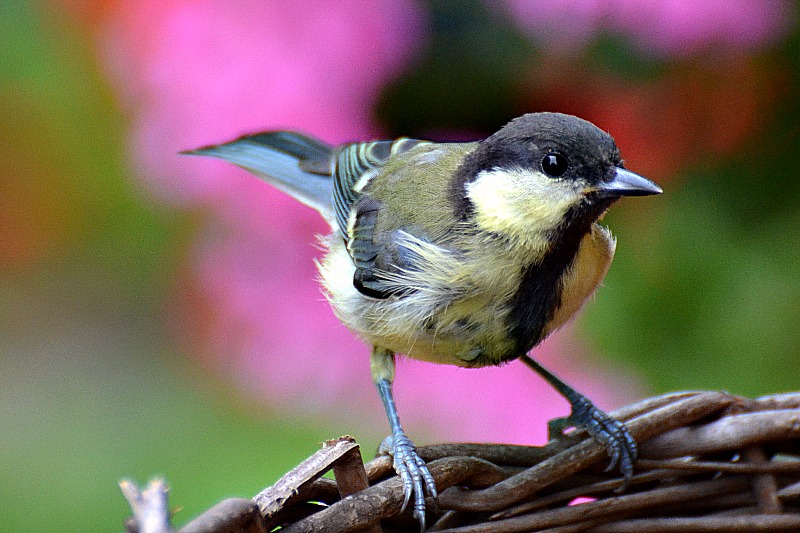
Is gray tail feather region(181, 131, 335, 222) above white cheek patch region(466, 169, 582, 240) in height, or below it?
above

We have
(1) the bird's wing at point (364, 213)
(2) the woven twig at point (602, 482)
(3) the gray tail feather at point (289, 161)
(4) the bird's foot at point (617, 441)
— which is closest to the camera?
(2) the woven twig at point (602, 482)

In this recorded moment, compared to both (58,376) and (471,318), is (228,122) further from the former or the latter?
(58,376)

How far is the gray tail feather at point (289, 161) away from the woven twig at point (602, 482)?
551mm

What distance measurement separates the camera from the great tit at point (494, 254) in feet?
2.99

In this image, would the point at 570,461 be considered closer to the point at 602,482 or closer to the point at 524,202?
the point at 602,482

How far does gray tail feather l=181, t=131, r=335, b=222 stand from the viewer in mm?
1292

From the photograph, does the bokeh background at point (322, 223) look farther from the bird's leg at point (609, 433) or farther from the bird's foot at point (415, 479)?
the bird's foot at point (415, 479)

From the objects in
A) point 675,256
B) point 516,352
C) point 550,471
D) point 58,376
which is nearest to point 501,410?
point 675,256

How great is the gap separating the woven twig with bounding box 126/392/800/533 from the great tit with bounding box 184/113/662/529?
0.04 meters

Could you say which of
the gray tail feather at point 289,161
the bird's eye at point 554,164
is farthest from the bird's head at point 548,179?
the gray tail feather at point 289,161

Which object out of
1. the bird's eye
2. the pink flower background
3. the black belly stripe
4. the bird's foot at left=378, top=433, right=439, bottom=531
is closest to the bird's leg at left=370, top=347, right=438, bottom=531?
the bird's foot at left=378, top=433, right=439, bottom=531

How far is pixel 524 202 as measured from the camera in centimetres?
94

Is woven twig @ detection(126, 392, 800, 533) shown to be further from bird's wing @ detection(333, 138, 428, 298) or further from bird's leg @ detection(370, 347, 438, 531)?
bird's wing @ detection(333, 138, 428, 298)

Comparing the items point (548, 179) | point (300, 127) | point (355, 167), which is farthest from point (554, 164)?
point (300, 127)
